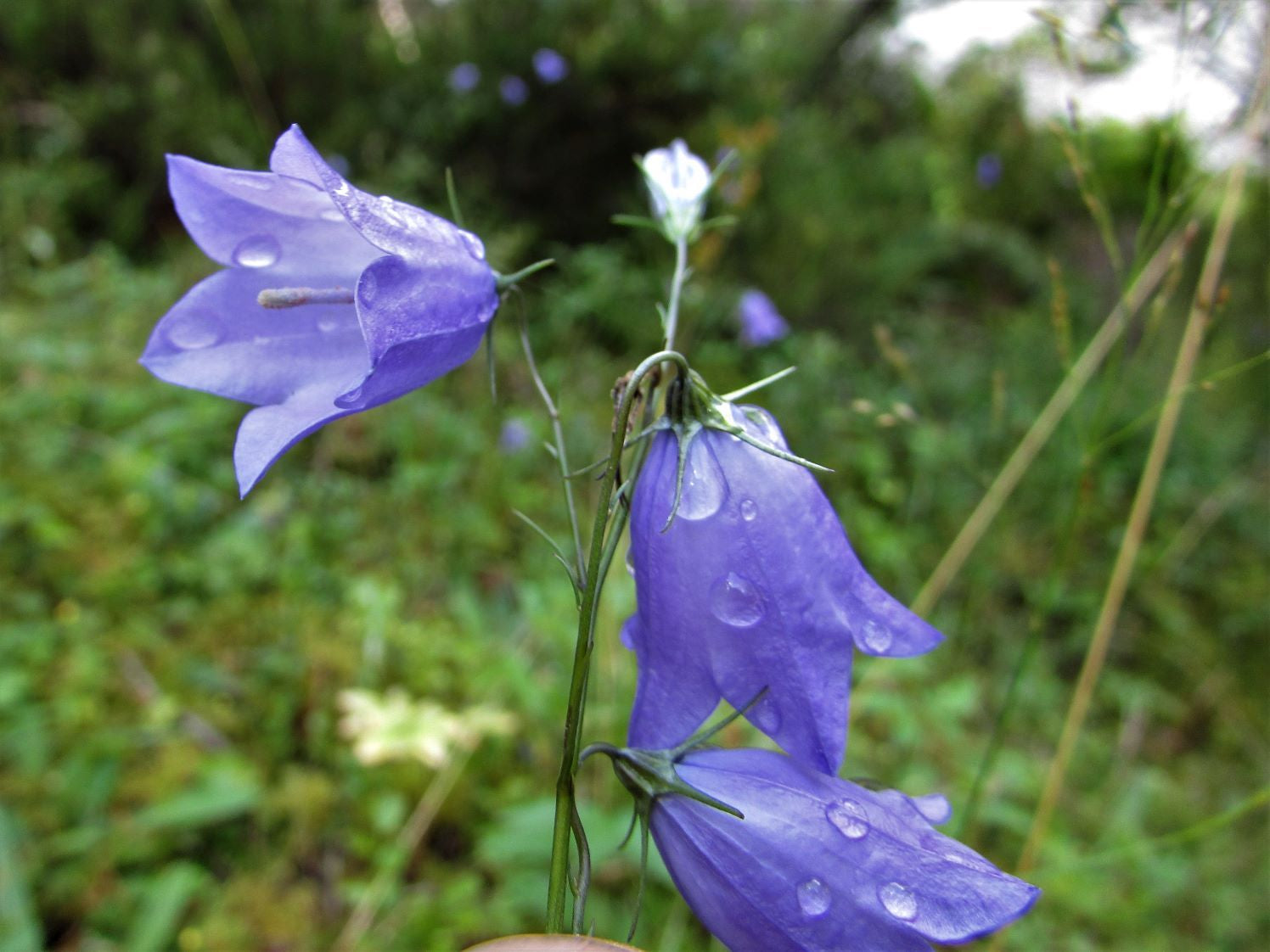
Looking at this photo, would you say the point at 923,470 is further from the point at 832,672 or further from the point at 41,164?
the point at 41,164

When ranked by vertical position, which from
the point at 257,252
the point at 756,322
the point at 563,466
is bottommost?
the point at 756,322

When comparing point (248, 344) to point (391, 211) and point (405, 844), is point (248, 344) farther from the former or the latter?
point (405, 844)

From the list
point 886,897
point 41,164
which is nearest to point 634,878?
point 886,897

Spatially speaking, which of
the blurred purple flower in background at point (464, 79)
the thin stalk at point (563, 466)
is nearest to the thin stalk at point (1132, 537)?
the thin stalk at point (563, 466)

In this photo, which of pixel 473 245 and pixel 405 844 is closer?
pixel 473 245

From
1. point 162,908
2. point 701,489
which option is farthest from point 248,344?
point 162,908

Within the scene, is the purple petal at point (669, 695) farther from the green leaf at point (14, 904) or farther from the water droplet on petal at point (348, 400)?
the green leaf at point (14, 904)

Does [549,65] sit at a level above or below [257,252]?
below
